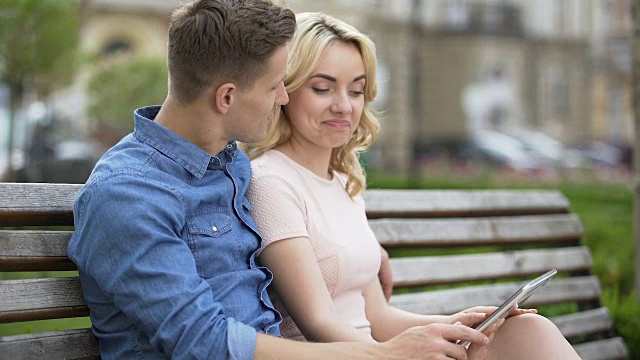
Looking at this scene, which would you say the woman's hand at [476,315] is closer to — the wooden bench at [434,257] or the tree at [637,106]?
the wooden bench at [434,257]

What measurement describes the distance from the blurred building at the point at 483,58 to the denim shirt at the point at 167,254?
91.8 ft

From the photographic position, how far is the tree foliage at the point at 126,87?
21.6 metres

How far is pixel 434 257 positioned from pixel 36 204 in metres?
1.68

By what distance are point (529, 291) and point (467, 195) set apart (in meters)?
1.54

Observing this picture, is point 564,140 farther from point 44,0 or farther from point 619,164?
point 44,0

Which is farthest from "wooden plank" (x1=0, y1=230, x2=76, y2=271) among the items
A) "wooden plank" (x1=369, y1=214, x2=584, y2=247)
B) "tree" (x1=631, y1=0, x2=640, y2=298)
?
"tree" (x1=631, y1=0, x2=640, y2=298)

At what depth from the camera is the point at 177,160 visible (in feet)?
7.45

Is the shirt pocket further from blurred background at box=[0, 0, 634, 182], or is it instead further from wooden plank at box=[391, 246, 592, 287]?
blurred background at box=[0, 0, 634, 182]

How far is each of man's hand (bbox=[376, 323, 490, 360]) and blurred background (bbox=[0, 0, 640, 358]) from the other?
9.13 metres

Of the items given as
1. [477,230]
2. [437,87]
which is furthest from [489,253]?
[437,87]

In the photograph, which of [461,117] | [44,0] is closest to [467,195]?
[44,0]

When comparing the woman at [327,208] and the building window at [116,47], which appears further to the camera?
the building window at [116,47]

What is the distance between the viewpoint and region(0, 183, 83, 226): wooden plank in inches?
93.1

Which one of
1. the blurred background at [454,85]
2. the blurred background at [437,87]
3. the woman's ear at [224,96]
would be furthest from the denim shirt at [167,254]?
Answer: the blurred background at [454,85]
